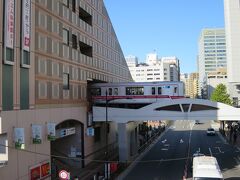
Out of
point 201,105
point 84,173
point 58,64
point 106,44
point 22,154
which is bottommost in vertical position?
point 84,173

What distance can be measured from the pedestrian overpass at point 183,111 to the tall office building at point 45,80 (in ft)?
17.3

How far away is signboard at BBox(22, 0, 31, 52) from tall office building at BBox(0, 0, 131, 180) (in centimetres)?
8

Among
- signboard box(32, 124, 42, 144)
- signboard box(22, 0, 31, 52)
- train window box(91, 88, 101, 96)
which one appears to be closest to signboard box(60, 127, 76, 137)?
train window box(91, 88, 101, 96)

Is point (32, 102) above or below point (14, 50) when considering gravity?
below

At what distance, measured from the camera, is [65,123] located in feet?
140

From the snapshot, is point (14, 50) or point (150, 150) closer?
point (14, 50)

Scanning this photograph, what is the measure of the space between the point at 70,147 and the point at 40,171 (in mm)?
12103

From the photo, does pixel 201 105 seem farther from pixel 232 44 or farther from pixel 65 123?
pixel 232 44

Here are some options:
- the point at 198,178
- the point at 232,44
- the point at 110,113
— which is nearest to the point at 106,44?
the point at 110,113

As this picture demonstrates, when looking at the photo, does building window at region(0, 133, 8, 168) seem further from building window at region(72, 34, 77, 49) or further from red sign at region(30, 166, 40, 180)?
building window at region(72, 34, 77, 49)

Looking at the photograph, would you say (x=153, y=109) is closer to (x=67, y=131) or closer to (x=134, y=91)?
(x=134, y=91)

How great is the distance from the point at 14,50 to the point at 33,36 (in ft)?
12.7

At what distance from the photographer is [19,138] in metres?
27.9

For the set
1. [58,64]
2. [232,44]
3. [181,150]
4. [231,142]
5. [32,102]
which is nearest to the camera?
[32,102]
